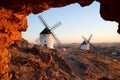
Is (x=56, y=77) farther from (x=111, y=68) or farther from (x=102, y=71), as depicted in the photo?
(x=111, y=68)

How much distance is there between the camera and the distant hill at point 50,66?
101ft

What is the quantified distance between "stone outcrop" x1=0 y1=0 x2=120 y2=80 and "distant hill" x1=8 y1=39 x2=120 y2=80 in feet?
42.5

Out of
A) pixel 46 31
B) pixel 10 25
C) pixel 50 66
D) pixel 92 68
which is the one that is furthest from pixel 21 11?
pixel 46 31

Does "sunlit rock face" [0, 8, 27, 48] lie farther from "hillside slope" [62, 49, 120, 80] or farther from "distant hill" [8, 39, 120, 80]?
"hillside slope" [62, 49, 120, 80]

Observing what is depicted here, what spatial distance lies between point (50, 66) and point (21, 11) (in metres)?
21.6

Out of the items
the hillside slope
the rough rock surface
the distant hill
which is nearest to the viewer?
the rough rock surface

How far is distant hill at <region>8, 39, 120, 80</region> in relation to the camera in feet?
101

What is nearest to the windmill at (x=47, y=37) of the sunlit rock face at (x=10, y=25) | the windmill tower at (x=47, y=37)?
the windmill tower at (x=47, y=37)

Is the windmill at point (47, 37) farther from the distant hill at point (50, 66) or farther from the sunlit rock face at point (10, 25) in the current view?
the sunlit rock face at point (10, 25)

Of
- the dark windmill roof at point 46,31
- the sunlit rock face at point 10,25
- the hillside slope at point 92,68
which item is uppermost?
the dark windmill roof at point 46,31

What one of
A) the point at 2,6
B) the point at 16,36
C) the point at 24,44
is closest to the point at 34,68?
the point at 24,44

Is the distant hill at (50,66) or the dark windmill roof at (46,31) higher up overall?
the dark windmill roof at (46,31)

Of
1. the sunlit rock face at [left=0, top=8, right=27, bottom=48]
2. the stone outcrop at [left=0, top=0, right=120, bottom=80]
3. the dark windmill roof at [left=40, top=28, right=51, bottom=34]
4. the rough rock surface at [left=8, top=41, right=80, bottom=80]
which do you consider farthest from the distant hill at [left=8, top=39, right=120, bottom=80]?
the stone outcrop at [left=0, top=0, right=120, bottom=80]

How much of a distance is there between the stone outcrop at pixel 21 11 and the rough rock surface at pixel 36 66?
1166 cm
